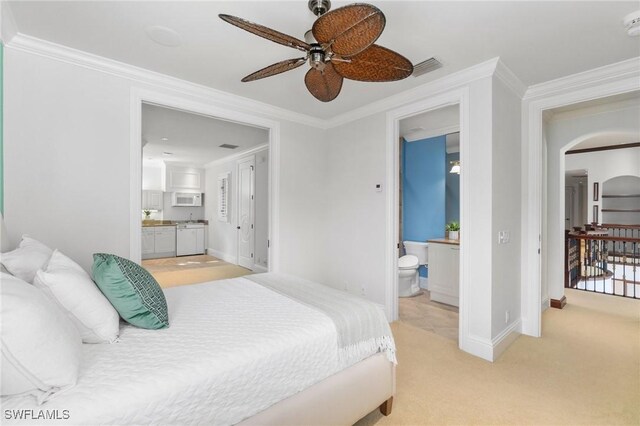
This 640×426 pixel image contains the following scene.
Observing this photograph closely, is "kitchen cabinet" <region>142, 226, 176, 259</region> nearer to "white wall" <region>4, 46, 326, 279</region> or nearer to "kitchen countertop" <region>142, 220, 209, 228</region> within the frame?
"kitchen countertop" <region>142, 220, 209, 228</region>

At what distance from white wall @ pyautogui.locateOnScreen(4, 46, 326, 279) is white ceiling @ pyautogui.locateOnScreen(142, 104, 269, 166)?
1088mm

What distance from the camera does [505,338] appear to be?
272 centimetres

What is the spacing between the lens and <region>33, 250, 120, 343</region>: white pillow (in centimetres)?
125

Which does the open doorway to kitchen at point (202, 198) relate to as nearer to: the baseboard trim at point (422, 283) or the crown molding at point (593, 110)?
the baseboard trim at point (422, 283)

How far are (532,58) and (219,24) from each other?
2.47m

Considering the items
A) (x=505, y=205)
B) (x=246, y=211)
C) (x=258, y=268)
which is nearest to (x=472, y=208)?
(x=505, y=205)

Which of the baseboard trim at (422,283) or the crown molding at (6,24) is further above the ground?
the crown molding at (6,24)

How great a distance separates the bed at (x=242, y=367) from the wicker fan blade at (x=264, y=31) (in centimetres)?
142

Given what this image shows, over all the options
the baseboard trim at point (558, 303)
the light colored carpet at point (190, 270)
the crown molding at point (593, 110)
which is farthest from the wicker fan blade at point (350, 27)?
the light colored carpet at point (190, 270)

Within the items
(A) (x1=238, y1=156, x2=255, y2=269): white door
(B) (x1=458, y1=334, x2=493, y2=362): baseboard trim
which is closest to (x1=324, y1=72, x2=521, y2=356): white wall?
(B) (x1=458, y1=334, x2=493, y2=362): baseboard trim

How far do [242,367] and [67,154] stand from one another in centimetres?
223

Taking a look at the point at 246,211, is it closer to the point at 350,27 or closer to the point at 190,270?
the point at 190,270

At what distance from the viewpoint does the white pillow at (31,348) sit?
886 mm

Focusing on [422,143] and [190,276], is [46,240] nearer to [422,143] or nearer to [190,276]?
[190,276]
